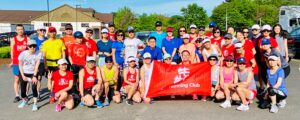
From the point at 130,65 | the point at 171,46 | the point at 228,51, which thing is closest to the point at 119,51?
the point at 130,65

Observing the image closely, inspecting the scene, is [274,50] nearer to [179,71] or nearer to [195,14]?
[179,71]

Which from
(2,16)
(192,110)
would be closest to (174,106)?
(192,110)

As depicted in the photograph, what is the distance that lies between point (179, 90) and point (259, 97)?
6.49 ft

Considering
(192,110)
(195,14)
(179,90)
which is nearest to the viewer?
(192,110)

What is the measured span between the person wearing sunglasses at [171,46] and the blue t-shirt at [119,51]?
109 cm

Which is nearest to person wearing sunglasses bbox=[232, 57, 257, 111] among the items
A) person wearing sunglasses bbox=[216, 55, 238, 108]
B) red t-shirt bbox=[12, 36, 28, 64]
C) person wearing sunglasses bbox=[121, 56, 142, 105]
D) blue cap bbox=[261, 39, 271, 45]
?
person wearing sunglasses bbox=[216, 55, 238, 108]

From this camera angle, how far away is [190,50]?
884 centimetres

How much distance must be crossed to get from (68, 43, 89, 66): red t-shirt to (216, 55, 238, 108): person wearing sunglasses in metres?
3.22

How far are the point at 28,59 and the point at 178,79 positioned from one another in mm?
3403

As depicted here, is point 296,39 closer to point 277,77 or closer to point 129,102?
point 277,77

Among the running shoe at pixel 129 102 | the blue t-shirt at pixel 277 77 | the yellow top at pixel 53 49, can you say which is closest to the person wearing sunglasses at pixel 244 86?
the blue t-shirt at pixel 277 77

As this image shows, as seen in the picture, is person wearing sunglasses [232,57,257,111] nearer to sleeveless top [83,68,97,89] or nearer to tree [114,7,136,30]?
sleeveless top [83,68,97,89]

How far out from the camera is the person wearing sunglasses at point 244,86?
295 inches

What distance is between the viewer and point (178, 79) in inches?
333
